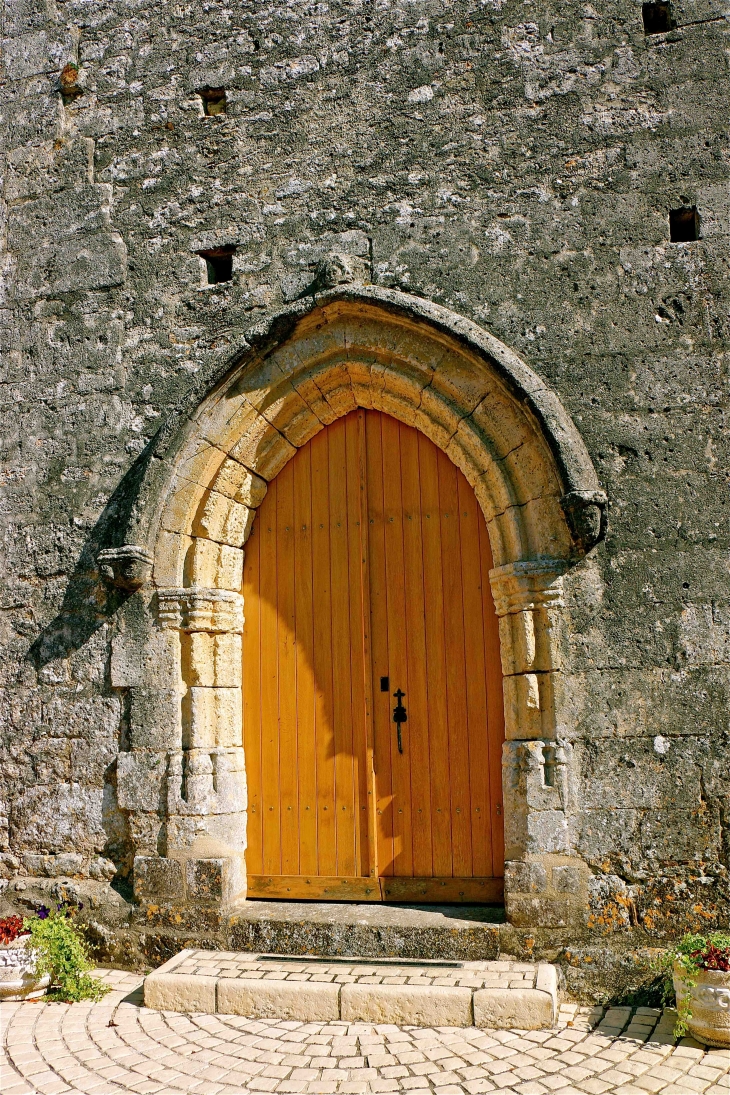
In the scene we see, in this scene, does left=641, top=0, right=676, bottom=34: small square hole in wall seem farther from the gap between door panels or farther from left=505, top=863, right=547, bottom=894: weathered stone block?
the gap between door panels

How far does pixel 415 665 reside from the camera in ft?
14.1

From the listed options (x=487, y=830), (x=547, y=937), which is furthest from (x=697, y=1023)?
(x=487, y=830)

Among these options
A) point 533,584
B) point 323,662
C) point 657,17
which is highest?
point 657,17

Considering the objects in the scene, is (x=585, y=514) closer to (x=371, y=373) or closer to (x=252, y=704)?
(x=371, y=373)

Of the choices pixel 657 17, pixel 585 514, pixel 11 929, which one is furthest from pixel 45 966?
pixel 657 17

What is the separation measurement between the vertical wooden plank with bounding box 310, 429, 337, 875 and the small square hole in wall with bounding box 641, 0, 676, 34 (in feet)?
8.17

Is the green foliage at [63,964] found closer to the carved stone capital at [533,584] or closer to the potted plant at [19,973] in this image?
the potted plant at [19,973]

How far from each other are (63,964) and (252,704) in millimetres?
1423

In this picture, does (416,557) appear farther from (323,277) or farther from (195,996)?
(195,996)

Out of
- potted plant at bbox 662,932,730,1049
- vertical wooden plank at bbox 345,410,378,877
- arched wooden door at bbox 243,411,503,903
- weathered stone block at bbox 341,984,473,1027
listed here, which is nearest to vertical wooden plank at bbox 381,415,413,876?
arched wooden door at bbox 243,411,503,903

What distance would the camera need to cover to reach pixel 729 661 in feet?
12.0

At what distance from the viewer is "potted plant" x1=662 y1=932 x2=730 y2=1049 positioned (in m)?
3.11

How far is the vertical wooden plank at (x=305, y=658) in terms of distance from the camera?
4.32 metres

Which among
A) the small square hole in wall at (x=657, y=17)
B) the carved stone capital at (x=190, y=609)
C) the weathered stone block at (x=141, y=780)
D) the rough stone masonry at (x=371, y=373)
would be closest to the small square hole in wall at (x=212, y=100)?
the rough stone masonry at (x=371, y=373)
